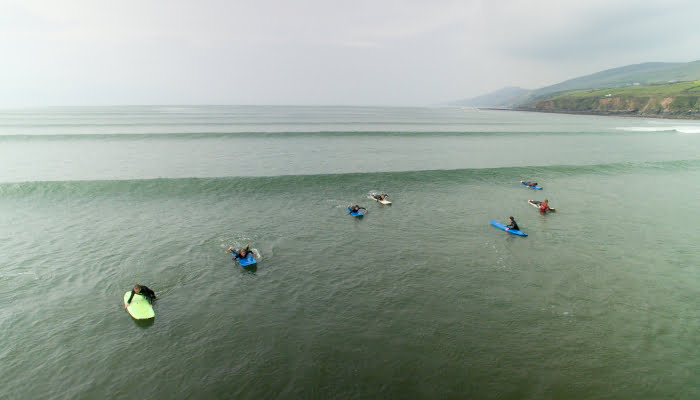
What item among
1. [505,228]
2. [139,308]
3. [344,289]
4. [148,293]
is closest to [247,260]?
[148,293]

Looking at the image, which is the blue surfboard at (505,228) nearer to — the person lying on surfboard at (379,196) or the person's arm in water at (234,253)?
the person lying on surfboard at (379,196)

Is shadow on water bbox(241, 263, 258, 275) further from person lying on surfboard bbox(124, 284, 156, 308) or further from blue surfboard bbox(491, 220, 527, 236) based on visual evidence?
blue surfboard bbox(491, 220, 527, 236)

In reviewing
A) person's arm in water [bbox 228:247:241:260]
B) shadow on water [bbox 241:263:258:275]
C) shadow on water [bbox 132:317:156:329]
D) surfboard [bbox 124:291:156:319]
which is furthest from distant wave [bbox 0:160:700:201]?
shadow on water [bbox 132:317:156:329]

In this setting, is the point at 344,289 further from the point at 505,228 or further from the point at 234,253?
the point at 505,228

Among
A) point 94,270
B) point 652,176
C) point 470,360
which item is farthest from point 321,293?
point 652,176

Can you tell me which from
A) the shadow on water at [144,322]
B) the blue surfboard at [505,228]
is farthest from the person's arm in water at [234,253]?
the blue surfboard at [505,228]

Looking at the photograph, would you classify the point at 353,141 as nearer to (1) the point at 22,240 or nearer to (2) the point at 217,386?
(1) the point at 22,240

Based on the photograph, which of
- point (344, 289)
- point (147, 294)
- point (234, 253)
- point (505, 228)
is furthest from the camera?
point (505, 228)
